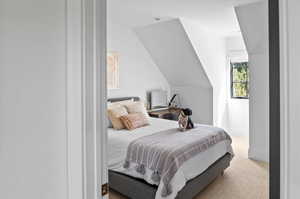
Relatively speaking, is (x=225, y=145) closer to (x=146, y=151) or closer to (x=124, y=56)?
(x=146, y=151)

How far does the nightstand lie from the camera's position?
5.25m

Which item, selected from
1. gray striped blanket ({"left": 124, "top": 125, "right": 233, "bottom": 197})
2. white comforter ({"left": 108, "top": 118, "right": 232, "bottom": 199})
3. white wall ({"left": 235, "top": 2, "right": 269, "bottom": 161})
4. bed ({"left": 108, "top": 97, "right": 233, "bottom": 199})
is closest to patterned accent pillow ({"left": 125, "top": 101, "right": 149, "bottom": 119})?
white comforter ({"left": 108, "top": 118, "right": 232, "bottom": 199})

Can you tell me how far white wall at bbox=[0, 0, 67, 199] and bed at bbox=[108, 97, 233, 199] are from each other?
161cm

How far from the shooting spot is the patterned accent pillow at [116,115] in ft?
11.9

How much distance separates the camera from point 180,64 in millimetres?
5418

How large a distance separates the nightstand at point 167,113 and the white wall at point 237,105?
163cm

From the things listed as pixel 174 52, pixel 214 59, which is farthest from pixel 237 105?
pixel 174 52

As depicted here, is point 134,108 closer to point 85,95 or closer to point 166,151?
point 166,151

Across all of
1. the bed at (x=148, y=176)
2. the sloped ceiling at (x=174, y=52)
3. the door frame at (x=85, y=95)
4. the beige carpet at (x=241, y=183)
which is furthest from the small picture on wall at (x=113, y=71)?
the door frame at (x=85, y=95)

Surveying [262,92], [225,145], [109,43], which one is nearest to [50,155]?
[225,145]

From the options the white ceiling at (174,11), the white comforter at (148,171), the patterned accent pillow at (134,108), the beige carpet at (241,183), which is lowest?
the beige carpet at (241,183)

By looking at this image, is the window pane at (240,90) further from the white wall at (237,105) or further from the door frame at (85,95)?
the door frame at (85,95)

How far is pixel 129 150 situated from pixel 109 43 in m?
2.51
